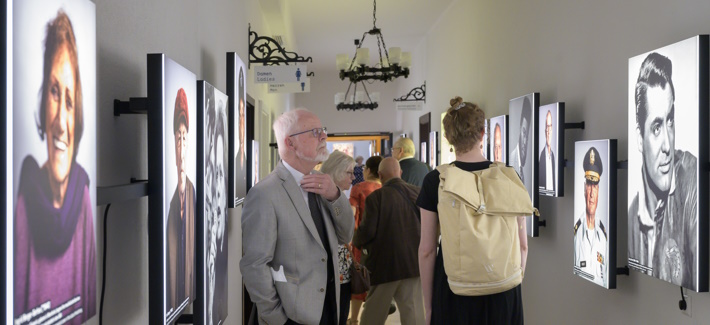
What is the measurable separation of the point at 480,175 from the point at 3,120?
2112mm

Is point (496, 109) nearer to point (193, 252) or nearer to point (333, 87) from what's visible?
point (193, 252)

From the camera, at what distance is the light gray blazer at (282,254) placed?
2434mm

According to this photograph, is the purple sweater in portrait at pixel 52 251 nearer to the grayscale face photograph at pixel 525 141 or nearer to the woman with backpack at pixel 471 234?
the woman with backpack at pixel 471 234

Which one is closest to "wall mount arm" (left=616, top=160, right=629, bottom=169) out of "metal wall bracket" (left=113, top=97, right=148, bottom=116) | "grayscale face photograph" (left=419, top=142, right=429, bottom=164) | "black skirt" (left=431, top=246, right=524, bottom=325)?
"black skirt" (left=431, top=246, right=524, bottom=325)

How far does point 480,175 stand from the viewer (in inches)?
107

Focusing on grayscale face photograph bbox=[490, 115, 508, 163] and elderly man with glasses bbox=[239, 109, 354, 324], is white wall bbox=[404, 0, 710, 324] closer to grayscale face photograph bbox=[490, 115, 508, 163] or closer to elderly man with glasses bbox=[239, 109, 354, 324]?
grayscale face photograph bbox=[490, 115, 508, 163]

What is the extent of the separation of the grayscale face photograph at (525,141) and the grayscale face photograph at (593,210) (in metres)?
0.75

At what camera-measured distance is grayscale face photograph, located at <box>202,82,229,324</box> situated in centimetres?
241

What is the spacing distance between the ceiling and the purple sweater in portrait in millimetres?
5685

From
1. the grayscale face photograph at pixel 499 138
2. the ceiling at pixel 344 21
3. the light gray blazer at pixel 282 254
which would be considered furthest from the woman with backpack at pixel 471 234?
the ceiling at pixel 344 21

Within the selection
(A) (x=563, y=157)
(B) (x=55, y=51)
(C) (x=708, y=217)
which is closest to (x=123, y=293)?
(B) (x=55, y=51)

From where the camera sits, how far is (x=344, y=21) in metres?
10.6

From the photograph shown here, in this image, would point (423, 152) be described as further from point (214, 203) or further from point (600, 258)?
point (214, 203)

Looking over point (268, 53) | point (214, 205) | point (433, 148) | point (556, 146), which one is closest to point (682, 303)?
point (556, 146)
